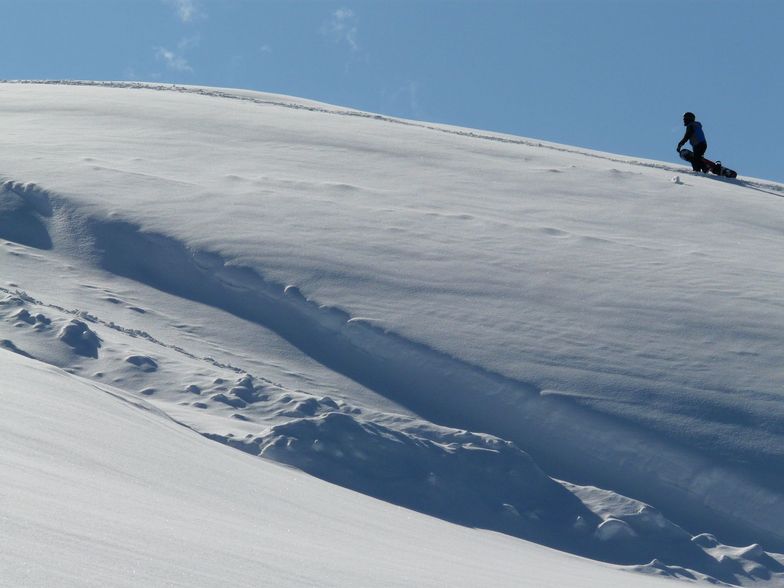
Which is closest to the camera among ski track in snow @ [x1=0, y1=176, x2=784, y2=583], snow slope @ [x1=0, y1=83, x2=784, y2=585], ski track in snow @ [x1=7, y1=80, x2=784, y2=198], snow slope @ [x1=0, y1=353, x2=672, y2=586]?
snow slope @ [x1=0, y1=353, x2=672, y2=586]

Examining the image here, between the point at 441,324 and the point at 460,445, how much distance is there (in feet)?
5.68

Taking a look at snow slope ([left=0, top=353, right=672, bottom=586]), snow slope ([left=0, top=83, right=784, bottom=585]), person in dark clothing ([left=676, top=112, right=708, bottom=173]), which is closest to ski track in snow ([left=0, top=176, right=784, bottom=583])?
snow slope ([left=0, top=83, right=784, bottom=585])

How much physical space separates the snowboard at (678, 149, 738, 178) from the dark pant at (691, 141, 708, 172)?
1.8 inches

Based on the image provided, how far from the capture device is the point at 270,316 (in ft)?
27.6

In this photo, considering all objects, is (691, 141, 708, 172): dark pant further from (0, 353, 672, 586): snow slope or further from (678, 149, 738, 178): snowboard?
(0, 353, 672, 586): snow slope

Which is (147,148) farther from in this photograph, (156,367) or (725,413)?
(725,413)

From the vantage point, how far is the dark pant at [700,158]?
15.2 meters

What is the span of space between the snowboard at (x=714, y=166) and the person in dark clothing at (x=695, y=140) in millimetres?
58

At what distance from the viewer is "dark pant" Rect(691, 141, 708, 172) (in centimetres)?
1518

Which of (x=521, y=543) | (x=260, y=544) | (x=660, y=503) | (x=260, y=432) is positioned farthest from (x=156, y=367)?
(x=260, y=544)

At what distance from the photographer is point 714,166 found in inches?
609

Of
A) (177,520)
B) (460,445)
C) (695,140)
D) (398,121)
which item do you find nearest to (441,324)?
(460,445)

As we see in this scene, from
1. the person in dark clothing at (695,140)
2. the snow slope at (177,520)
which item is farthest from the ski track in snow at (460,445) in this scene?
the person in dark clothing at (695,140)

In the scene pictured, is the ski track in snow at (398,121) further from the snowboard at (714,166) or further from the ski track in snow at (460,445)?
the ski track in snow at (460,445)
